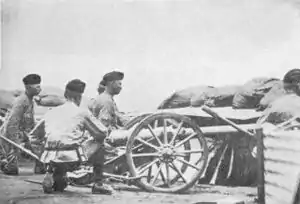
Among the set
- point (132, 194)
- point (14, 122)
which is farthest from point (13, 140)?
point (132, 194)

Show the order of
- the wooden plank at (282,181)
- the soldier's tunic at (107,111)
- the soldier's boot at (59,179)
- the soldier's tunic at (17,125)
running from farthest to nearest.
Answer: the soldier's tunic at (17,125)
the soldier's tunic at (107,111)
the soldier's boot at (59,179)
the wooden plank at (282,181)

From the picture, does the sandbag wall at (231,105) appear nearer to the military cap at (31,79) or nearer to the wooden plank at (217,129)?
the wooden plank at (217,129)

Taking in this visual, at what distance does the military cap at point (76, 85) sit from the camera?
2775mm

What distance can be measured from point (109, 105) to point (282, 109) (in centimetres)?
A: 101

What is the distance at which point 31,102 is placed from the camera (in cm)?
295

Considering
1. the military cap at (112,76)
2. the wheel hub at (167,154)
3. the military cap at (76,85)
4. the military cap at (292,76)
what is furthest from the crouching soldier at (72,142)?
the military cap at (292,76)

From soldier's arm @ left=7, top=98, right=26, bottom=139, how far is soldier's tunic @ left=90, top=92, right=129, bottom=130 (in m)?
0.48

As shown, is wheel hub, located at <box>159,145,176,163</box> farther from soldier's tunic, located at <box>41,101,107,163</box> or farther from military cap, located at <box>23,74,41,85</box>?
military cap, located at <box>23,74,41,85</box>

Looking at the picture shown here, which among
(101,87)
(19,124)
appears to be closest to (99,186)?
(101,87)

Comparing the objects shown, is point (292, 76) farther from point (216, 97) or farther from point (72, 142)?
point (72, 142)

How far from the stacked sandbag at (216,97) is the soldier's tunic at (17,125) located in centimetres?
104

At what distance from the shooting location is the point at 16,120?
3.03 m

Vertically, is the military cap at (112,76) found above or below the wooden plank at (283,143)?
above

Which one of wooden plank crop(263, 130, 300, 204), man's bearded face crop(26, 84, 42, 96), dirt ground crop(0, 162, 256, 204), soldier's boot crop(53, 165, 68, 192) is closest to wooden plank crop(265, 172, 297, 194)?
wooden plank crop(263, 130, 300, 204)
